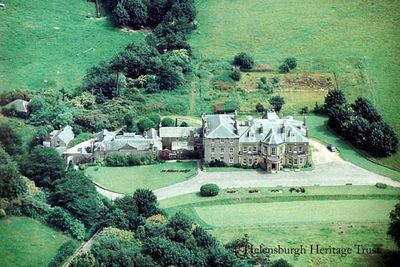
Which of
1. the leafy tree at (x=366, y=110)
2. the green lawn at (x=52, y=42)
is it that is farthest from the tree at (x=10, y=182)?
the leafy tree at (x=366, y=110)

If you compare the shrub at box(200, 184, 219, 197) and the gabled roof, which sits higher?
the gabled roof

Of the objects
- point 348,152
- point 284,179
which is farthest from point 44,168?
point 348,152

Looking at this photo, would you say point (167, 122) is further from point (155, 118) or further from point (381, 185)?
point (381, 185)

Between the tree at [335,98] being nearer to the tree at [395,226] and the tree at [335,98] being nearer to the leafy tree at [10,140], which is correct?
the tree at [395,226]

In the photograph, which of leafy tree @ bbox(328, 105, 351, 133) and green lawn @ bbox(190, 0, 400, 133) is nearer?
leafy tree @ bbox(328, 105, 351, 133)

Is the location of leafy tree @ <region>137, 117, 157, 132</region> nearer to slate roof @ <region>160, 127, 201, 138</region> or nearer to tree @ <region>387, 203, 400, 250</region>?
slate roof @ <region>160, 127, 201, 138</region>

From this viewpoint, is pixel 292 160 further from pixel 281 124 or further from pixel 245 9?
pixel 245 9

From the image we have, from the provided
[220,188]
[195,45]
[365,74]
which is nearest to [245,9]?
[195,45]

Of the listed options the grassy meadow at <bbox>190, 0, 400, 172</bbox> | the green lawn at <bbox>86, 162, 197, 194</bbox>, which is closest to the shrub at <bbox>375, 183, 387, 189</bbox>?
the grassy meadow at <bbox>190, 0, 400, 172</bbox>
